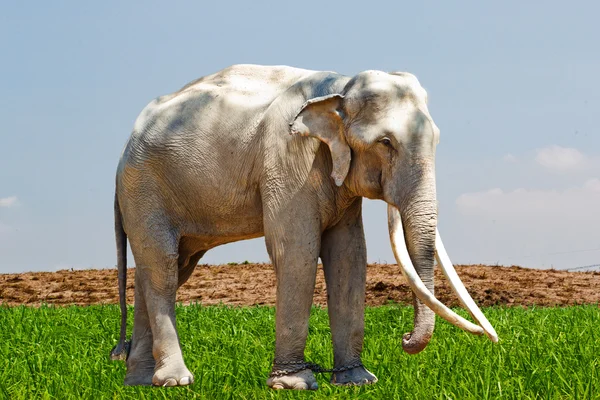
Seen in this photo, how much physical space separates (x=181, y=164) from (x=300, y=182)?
37.1 inches

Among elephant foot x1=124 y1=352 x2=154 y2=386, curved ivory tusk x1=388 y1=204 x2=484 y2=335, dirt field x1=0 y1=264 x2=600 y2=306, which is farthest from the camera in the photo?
dirt field x1=0 y1=264 x2=600 y2=306

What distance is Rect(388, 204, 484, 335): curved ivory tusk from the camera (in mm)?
4582

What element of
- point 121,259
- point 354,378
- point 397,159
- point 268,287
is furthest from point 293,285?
point 268,287

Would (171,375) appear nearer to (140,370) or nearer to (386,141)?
(140,370)

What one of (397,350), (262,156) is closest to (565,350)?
(397,350)

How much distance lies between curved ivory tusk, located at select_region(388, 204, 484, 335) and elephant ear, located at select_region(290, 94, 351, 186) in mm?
474

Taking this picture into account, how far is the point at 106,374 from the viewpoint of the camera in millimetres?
6246

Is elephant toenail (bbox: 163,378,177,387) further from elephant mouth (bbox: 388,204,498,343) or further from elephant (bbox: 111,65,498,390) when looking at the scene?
elephant mouth (bbox: 388,204,498,343)

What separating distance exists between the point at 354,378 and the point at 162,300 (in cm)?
141

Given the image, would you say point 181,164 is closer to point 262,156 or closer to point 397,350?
point 262,156

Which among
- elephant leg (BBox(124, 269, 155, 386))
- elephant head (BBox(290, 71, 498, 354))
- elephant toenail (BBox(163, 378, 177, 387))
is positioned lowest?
elephant toenail (BBox(163, 378, 177, 387))

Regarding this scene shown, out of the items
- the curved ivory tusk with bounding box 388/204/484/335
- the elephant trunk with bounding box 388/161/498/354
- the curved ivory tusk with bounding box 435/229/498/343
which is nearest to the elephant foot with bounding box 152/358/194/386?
the elephant trunk with bounding box 388/161/498/354

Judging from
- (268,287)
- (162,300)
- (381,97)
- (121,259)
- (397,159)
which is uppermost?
(381,97)

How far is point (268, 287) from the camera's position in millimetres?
12219
